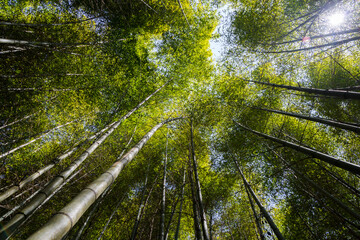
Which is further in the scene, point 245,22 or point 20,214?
point 245,22

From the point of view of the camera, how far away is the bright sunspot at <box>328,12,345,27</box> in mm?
3904

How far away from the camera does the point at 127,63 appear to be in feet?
22.0

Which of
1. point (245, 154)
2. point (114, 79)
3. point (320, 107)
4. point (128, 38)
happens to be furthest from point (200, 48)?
point (320, 107)

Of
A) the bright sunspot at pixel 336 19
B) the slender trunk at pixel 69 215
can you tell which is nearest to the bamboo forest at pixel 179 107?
the bright sunspot at pixel 336 19

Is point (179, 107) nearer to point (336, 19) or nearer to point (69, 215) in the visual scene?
point (336, 19)

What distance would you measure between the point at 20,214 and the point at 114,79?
4878mm

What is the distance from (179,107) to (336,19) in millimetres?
5405

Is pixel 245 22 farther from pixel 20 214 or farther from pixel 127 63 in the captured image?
pixel 20 214

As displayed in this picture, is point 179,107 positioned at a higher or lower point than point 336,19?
lower

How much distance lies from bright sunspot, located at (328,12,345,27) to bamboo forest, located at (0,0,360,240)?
33mm

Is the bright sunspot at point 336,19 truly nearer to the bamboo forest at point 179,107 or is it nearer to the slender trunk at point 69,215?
the bamboo forest at point 179,107

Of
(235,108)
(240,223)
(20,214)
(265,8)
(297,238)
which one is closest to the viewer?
(20,214)

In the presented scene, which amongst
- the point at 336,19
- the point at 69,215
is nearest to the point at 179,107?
the point at 336,19

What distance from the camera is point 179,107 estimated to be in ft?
20.9
